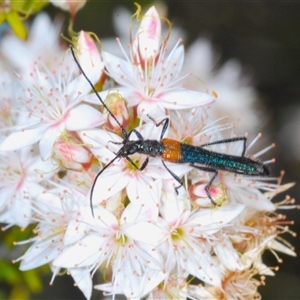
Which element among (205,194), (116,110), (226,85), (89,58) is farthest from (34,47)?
(205,194)

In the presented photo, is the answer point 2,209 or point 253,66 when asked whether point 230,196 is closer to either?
point 2,209

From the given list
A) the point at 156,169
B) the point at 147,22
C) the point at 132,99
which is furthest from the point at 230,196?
→ the point at 147,22

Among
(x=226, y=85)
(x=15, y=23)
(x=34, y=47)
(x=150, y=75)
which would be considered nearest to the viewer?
(x=150, y=75)

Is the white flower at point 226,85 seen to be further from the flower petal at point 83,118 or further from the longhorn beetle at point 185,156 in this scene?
the flower petal at point 83,118

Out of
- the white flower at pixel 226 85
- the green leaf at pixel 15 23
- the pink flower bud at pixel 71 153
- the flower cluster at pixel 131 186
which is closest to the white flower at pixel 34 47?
the green leaf at pixel 15 23

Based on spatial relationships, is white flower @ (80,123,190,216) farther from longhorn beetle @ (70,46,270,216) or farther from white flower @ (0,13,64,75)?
white flower @ (0,13,64,75)

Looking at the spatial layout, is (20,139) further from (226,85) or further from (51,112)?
(226,85)
